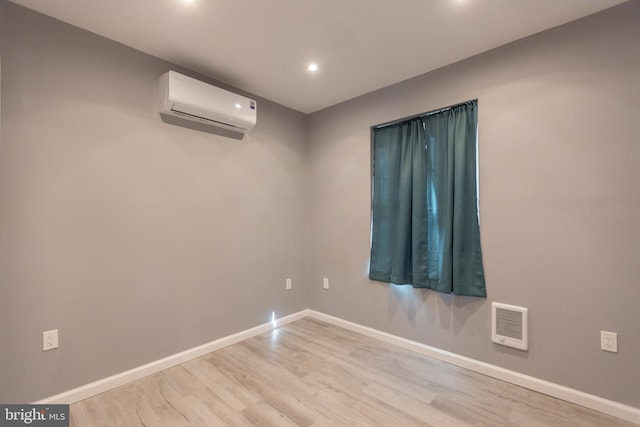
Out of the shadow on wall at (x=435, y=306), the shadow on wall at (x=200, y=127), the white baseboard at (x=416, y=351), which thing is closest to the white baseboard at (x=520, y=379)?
the white baseboard at (x=416, y=351)

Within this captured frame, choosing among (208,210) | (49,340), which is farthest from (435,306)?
(49,340)

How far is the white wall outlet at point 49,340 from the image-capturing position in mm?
1818

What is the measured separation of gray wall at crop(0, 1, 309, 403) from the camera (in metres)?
1.75

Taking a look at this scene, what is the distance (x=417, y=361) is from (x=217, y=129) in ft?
9.07

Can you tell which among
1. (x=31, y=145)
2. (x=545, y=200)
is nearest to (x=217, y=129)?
→ (x=31, y=145)

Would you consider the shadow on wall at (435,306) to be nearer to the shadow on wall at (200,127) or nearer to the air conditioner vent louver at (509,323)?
the air conditioner vent louver at (509,323)

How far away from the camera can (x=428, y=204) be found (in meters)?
2.60

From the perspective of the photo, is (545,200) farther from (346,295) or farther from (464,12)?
(346,295)

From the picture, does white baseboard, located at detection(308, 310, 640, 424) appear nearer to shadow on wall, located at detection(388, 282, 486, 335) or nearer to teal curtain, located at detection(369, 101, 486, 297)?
shadow on wall, located at detection(388, 282, 486, 335)

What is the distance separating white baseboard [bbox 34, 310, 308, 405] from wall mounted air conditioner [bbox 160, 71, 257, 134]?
6.66 ft

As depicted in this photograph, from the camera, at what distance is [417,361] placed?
2453 mm

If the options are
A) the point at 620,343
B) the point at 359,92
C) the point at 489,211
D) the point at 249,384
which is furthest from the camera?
the point at 359,92

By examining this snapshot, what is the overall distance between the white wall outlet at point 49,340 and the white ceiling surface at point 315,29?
205 cm

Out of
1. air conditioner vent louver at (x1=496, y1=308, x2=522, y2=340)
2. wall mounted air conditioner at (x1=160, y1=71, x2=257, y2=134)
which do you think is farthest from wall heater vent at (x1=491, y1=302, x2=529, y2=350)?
wall mounted air conditioner at (x1=160, y1=71, x2=257, y2=134)
